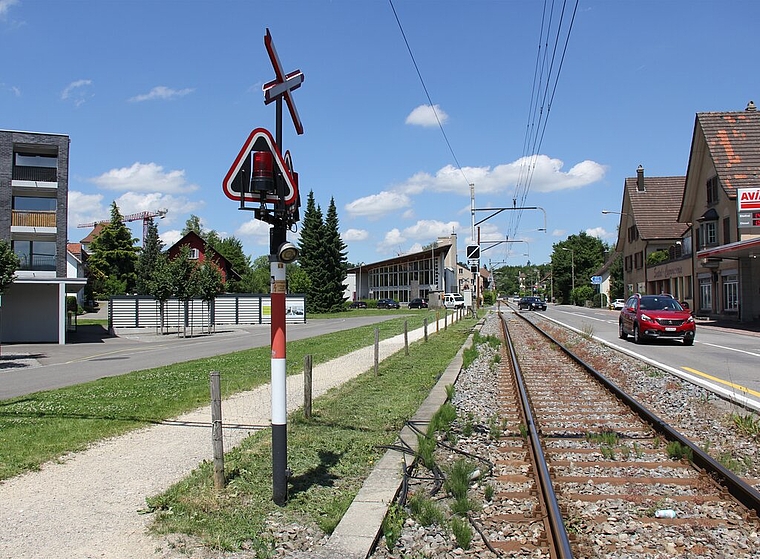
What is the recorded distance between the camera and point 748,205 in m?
36.7

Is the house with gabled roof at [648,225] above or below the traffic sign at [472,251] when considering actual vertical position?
above

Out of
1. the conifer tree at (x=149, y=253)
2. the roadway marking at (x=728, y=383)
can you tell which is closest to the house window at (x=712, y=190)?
the roadway marking at (x=728, y=383)

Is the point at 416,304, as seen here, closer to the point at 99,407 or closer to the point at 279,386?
the point at 99,407

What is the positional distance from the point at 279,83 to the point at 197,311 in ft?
148

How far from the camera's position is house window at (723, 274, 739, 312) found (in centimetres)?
3994

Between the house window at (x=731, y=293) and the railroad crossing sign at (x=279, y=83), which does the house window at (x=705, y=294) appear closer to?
the house window at (x=731, y=293)

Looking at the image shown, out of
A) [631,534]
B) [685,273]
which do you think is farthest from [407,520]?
[685,273]

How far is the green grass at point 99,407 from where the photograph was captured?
7.63 m

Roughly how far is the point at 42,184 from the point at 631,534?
3689 centimetres

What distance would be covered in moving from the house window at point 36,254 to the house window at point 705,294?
4001 cm

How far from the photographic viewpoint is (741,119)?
4412 centimetres

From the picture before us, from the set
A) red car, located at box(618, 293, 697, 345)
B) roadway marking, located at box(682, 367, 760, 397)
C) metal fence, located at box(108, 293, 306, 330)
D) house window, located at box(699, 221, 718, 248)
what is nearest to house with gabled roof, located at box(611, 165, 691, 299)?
house window, located at box(699, 221, 718, 248)

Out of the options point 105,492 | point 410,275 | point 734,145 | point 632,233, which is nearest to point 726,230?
point 734,145

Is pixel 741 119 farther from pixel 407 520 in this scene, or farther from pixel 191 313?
pixel 407 520
